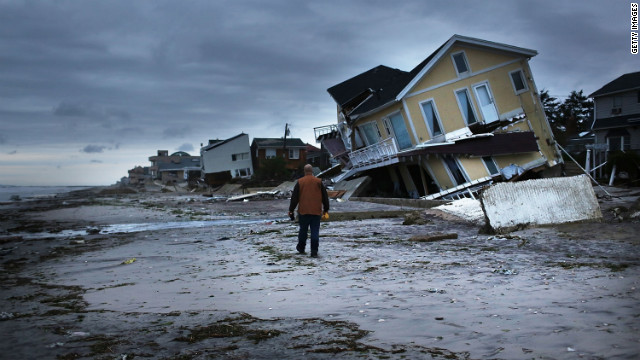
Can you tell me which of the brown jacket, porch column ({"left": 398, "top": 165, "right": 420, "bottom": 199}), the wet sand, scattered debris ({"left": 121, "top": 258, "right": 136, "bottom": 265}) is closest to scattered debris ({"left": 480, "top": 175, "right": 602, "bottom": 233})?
the wet sand

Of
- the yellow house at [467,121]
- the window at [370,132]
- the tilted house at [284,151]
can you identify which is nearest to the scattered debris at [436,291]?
the yellow house at [467,121]

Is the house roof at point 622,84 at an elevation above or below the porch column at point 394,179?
above

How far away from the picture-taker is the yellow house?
26.5 metres

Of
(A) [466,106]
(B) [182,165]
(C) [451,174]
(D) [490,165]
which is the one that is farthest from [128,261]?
(B) [182,165]

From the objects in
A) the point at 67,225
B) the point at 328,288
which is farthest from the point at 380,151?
the point at 328,288

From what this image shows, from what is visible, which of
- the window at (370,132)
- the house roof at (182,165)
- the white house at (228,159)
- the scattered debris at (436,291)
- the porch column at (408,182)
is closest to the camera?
the scattered debris at (436,291)

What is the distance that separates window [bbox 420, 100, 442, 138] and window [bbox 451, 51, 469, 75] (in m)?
2.48

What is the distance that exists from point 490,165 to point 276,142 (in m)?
50.9

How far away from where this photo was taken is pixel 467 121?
28.6 meters

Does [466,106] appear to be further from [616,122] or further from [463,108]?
[616,122]

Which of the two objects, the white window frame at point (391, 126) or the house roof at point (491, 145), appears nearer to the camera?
the house roof at point (491, 145)

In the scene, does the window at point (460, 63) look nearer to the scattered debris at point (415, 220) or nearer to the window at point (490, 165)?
the window at point (490, 165)

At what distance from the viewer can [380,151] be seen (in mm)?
31453

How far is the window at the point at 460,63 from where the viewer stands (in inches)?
1127
